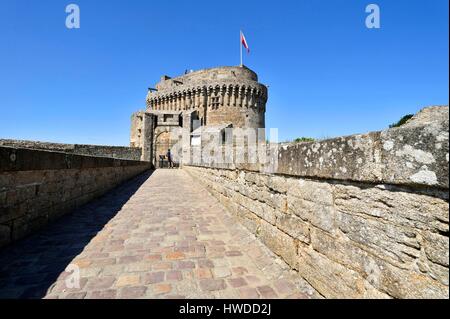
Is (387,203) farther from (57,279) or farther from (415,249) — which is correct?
(57,279)

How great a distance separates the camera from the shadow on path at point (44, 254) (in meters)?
2.27

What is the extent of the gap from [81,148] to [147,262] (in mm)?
15722

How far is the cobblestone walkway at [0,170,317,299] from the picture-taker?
88.7 inches

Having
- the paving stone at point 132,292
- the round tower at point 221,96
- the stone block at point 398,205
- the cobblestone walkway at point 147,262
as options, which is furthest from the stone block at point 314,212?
the round tower at point 221,96

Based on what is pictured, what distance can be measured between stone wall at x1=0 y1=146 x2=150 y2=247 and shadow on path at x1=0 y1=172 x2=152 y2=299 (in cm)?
20

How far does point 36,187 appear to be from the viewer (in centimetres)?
386

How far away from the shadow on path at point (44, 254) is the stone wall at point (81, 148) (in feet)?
22.5

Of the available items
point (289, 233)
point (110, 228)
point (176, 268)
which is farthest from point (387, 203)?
point (110, 228)

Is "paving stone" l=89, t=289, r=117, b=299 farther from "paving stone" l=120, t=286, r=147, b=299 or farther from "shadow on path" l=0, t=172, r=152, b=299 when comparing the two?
"shadow on path" l=0, t=172, r=152, b=299

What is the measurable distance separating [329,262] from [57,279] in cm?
255

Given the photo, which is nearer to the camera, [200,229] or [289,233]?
[289,233]

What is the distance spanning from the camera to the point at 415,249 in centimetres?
139

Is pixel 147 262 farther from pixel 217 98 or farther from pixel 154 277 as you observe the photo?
pixel 217 98
